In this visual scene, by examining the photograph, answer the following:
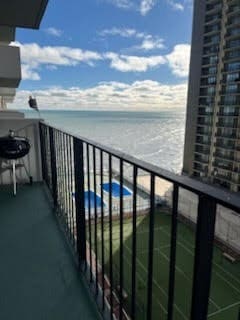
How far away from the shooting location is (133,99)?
91.1 feet

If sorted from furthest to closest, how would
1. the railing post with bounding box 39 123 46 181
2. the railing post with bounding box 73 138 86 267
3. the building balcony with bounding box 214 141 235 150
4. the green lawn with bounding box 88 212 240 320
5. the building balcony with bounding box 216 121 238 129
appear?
the building balcony with bounding box 214 141 235 150 → the building balcony with bounding box 216 121 238 129 → the green lawn with bounding box 88 212 240 320 → the railing post with bounding box 39 123 46 181 → the railing post with bounding box 73 138 86 267

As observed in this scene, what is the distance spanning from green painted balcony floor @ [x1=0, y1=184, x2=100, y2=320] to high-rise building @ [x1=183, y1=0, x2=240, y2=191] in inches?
329

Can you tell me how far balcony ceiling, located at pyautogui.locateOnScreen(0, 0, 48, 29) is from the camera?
90.5 inches

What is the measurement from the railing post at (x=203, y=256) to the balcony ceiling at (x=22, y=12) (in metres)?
2.51

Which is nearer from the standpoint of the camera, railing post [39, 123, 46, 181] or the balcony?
the balcony

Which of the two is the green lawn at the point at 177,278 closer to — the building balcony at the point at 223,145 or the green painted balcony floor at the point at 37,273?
the green painted balcony floor at the point at 37,273

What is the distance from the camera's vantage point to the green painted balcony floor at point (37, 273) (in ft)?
4.00

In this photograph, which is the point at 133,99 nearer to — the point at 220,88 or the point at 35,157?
the point at 220,88

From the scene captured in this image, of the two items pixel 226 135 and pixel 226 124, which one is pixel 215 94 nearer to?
pixel 226 124

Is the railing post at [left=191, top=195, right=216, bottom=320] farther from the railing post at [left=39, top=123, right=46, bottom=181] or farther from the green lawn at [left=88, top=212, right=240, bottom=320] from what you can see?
the green lawn at [left=88, top=212, right=240, bottom=320]

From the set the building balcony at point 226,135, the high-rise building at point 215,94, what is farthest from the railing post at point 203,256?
the building balcony at point 226,135

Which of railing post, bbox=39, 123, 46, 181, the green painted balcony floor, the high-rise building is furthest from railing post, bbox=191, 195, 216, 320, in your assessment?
the high-rise building

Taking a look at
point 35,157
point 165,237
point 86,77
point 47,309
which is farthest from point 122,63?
point 47,309

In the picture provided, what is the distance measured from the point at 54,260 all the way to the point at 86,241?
245mm
